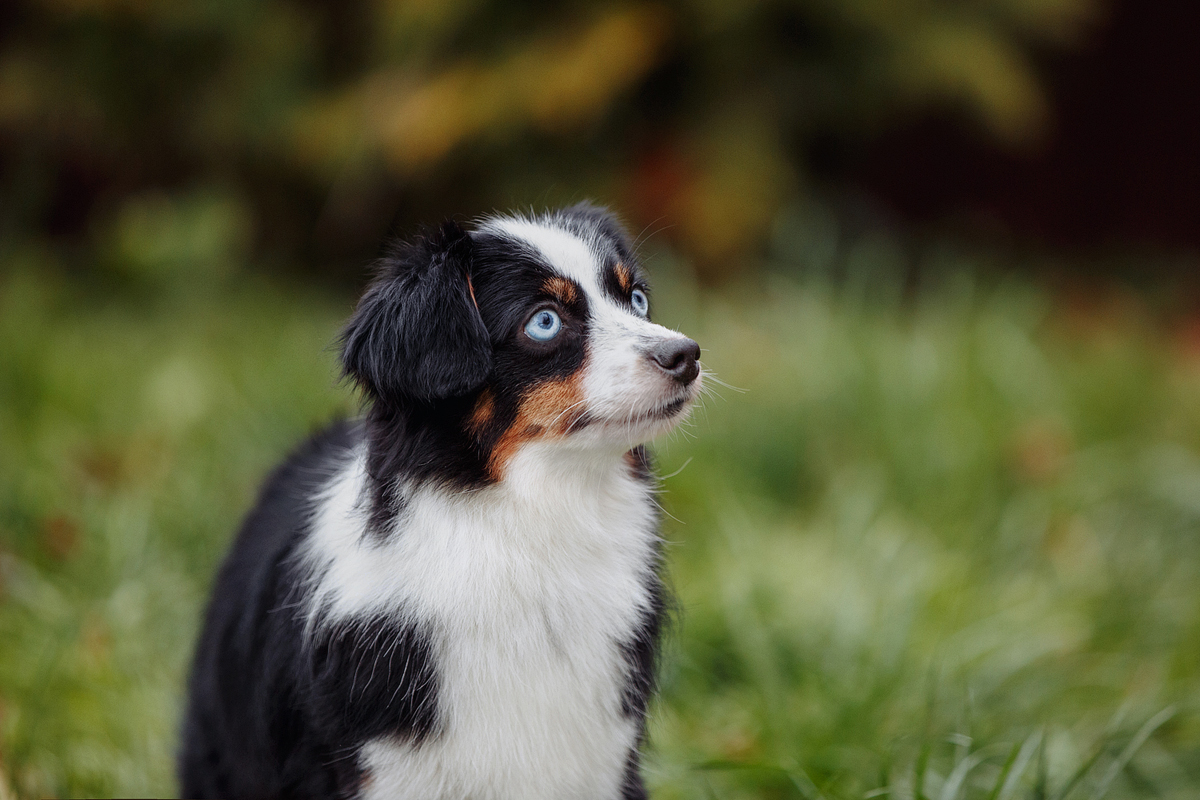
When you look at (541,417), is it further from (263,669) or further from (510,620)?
(263,669)

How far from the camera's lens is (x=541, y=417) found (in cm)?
194

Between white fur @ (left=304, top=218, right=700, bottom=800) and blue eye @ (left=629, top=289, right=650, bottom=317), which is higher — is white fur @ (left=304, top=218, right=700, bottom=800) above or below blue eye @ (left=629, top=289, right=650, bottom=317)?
below

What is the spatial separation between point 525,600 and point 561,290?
2.05 ft

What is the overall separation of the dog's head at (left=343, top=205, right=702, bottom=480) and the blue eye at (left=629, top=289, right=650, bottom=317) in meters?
0.14

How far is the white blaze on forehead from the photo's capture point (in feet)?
6.73

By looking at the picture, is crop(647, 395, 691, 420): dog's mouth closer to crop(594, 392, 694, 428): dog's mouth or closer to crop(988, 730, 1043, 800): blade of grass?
crop(594, 392, 694, 428): dog's mouth

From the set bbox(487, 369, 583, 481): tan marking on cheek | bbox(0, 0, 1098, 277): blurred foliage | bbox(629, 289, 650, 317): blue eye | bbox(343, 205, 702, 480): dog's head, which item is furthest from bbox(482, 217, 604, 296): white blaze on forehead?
bbox(0, 0, 1098, 277): blurred foliage

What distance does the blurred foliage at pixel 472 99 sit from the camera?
5.79 metres

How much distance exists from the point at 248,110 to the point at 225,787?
5.14 metres

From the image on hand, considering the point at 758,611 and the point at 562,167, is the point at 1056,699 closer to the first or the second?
the point at 758,611

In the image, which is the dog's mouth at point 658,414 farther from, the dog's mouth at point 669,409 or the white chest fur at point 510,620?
the white chest fur at point 510,620

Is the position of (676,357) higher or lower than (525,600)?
higher

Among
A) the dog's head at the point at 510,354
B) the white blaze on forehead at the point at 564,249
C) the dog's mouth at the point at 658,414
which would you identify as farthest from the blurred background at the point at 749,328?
the dog's mouth at the point at 658,414

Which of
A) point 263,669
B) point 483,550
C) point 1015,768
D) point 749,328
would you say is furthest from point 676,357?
point 749,328
